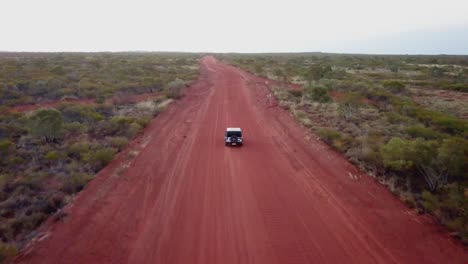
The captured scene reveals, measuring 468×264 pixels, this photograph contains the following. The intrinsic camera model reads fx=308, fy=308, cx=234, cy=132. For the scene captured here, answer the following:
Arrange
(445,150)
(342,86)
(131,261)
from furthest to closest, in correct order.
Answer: (342,86) → (445,150) → (131,261)

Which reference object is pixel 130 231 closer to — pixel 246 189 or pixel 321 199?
pixel 246 189

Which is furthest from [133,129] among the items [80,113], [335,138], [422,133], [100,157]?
[422,133]

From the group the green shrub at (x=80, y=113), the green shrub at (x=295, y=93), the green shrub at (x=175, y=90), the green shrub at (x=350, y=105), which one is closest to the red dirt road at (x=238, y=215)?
the green shrub at (x=80, y=113)

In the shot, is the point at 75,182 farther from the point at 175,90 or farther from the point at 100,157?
the point at 175,90

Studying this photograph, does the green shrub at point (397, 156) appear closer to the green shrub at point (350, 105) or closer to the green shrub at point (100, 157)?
the green shrub at point (350, 105)

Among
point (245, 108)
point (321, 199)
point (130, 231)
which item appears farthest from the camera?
point (245, 108)

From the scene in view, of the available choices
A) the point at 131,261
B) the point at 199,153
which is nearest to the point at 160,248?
the point at 131,261
